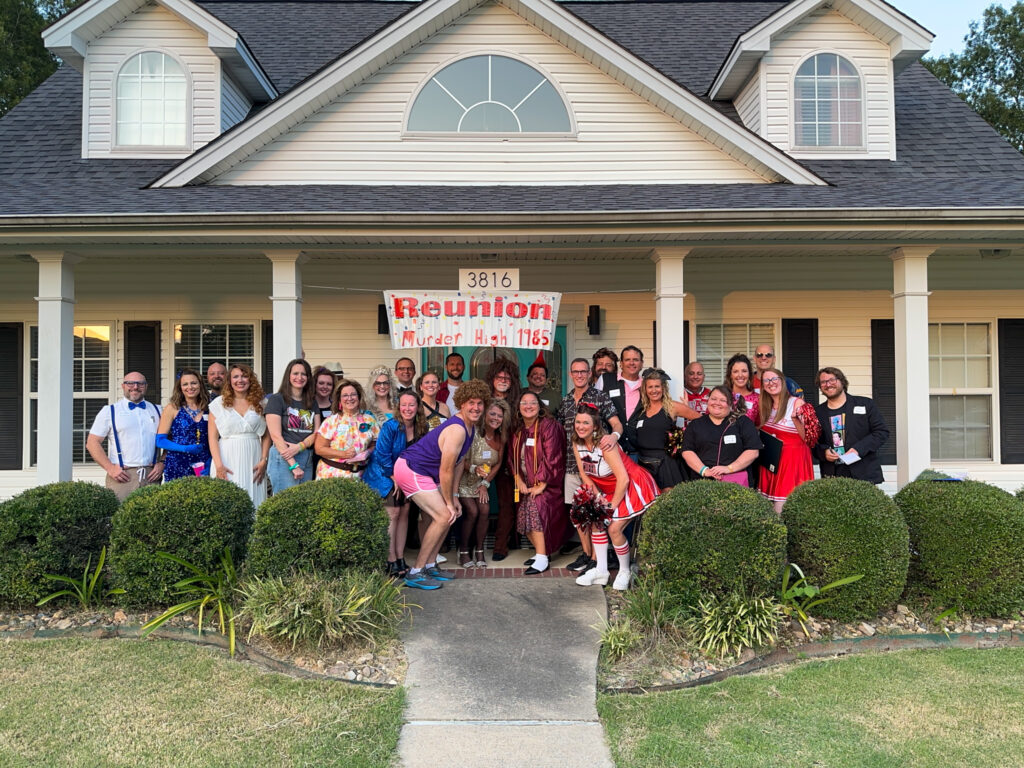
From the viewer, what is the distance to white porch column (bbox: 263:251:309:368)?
7.00m

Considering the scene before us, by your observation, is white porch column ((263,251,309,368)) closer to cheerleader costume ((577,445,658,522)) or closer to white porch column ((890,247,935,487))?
cheerleader costume ((577,445,658,522))

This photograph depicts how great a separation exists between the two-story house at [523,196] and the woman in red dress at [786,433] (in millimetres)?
1174

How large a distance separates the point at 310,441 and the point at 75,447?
190 inches

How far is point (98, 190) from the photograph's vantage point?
7.58 metres

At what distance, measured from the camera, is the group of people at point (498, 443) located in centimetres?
566

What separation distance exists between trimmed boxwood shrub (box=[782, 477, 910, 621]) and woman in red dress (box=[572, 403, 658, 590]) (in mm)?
1161

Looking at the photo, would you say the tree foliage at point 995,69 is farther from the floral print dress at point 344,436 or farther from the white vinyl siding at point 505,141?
the floral print dress at point 344,436

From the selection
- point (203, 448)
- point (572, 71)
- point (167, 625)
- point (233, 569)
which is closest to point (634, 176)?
point (572, 71)

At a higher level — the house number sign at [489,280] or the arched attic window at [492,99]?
the arched attic window at [492,99]

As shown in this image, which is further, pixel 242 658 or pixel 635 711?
pixel 242 658

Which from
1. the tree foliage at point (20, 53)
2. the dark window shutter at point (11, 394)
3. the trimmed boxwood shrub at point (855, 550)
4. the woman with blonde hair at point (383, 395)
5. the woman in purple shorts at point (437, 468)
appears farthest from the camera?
the tree foliage at point (20, 53)

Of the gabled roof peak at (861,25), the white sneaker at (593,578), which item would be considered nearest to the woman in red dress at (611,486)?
the white sneaker at (593,578)

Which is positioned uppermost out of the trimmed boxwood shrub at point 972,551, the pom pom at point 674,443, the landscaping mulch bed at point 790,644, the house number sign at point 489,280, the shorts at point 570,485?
the house number sign at point 489,280

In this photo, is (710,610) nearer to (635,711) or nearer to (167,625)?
(635,711)
